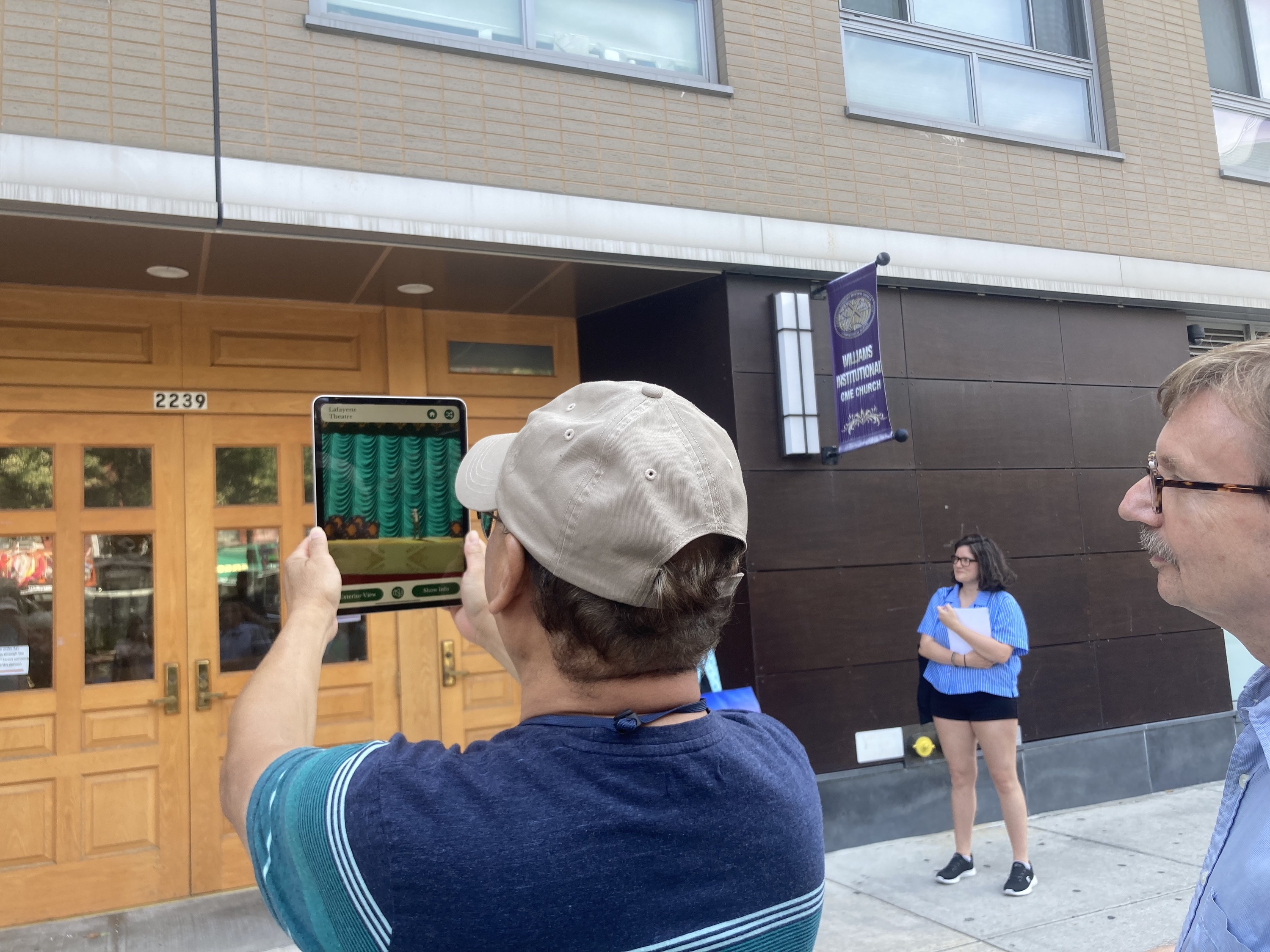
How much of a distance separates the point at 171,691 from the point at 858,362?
450 cm

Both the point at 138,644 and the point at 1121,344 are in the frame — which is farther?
the point at 1121,344

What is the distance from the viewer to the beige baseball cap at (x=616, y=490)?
1155 mm

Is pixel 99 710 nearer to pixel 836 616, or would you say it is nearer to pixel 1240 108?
pixel 836 616

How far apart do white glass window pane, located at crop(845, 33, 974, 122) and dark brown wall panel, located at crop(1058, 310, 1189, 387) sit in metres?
1.83

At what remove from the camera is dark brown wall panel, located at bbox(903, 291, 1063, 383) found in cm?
699

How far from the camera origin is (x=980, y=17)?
305 inches

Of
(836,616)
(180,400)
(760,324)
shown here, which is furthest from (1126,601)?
(180,400)

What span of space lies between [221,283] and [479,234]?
1568 mm

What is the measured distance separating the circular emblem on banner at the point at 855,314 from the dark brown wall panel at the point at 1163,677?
319 cm

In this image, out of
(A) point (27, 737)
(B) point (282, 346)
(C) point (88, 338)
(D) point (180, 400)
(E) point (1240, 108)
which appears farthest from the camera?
(E) point (1240, 108)

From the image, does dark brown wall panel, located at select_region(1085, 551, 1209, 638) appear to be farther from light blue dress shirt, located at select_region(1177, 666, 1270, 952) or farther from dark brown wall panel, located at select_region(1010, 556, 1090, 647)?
light blue dress shirt, located at select_region(1177, 666, 1270, 952)

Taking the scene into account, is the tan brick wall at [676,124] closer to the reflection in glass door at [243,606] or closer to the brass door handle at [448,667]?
the reflection in glass door at [243,606]

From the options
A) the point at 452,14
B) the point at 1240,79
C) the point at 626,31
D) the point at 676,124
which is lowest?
the point at 676,124

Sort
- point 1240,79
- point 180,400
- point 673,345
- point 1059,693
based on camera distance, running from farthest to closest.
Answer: point 1240,79, point 1059,693, point 673,345, point 180,400
